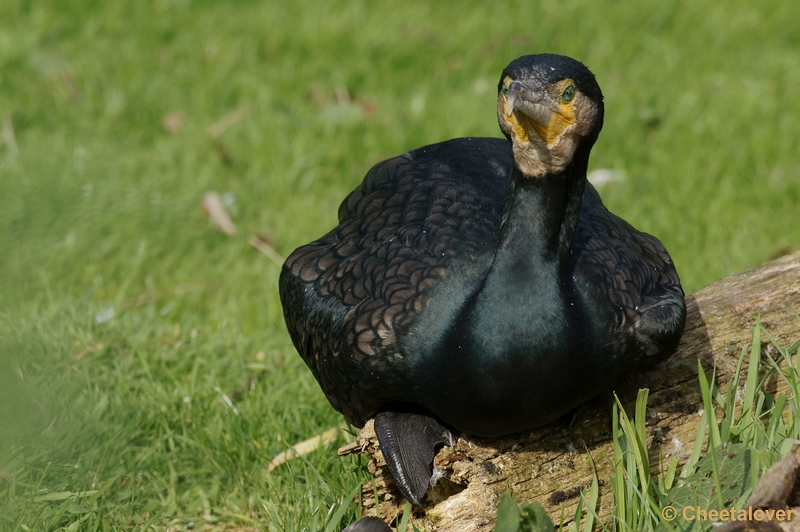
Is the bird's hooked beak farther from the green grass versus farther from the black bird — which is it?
the green grass

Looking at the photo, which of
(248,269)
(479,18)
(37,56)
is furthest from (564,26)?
(37,56)

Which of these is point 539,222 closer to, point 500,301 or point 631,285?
point 500,301

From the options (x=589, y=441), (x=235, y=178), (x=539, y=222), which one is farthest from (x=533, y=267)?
(x=235, y=178)

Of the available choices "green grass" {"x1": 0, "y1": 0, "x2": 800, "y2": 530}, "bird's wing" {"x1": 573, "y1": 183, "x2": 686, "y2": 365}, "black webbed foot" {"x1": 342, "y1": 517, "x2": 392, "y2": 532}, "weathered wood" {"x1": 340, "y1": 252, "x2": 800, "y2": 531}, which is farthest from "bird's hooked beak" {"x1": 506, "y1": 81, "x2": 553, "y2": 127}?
"green grass" {"x1": 0, "y1": 0, "x2": 800, "y2": 530}

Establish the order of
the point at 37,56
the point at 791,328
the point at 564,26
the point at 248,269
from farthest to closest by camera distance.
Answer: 1. the point at 564,26
2. the point at 37,56
3. the point at 248,269
4. the point at 791,328

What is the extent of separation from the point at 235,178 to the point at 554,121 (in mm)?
3585

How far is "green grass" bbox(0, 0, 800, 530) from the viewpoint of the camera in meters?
3.74

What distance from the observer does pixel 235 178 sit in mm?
6066

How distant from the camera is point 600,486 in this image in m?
3.23

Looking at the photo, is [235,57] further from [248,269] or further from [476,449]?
[476,449]

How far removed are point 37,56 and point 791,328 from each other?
551 cm

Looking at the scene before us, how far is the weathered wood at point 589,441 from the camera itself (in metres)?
3.17

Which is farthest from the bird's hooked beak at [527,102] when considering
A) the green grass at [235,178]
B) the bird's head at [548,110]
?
the green grass at [235,178]

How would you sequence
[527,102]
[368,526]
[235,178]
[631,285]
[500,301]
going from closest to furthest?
[527,102] < [500,301] < [368,526] < [631,285] < [235,178]
